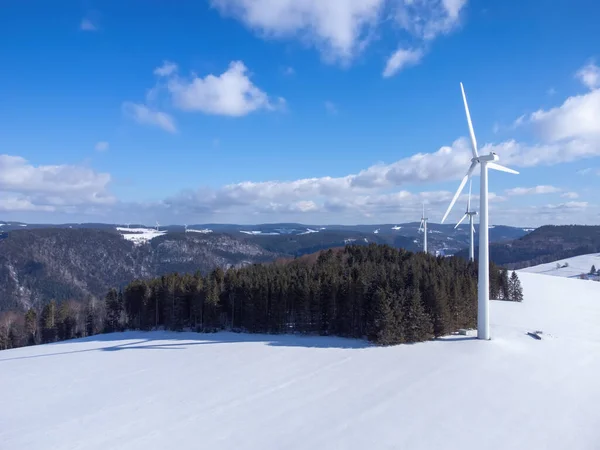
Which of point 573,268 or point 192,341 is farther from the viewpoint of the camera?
point 573,268

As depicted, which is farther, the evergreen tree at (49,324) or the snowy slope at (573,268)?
the snowy slope at (573,268)

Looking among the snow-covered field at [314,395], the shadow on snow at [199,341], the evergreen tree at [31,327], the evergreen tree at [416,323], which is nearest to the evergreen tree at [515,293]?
the snow-covered field at [314,395]

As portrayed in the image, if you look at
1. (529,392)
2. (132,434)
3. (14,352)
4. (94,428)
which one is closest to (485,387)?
(529,392)

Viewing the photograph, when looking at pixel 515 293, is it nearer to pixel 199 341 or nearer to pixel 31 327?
pixel 199 341

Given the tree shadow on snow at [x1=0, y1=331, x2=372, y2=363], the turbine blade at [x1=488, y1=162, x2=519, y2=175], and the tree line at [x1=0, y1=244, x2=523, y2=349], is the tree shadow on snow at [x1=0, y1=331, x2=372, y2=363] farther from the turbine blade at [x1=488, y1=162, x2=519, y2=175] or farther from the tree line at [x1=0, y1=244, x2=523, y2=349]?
the turbine blade at [x1=488, y1=162, x2=519, y2=175]

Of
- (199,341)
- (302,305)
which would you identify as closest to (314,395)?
(302,305)

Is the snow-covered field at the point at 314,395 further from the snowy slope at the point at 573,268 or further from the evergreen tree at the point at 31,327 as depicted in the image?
the snowy slope at the point at 573,268

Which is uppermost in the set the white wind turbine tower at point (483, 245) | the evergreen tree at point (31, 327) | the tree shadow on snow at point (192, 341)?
the white wind turbine tower at point (483, 245)
